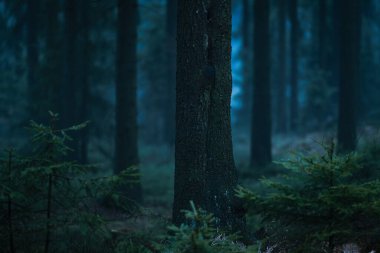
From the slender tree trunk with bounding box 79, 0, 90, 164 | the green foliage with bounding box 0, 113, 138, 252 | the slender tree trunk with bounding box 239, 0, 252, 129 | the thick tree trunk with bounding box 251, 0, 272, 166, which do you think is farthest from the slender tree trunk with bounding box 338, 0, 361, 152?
the slender tree trunk with bounding box 239, 0, 252, 129

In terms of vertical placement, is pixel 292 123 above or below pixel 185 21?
below

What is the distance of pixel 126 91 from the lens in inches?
500

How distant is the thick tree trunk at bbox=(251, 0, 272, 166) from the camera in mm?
17656

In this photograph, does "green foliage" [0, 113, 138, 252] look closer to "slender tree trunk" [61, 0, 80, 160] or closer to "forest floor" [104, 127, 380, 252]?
"forest floor" [104, 127, 380, 252]

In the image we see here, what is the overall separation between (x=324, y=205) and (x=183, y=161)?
7.97ft

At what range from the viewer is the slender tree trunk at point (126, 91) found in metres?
12.7

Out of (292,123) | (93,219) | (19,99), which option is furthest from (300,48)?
(93,219)

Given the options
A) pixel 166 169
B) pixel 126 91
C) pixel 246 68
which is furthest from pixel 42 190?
pixel 246 68

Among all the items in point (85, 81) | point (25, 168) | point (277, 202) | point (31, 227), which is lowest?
point (31, 227)

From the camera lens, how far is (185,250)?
15.1 ft

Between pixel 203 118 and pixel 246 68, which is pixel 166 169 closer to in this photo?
pixel 203 118

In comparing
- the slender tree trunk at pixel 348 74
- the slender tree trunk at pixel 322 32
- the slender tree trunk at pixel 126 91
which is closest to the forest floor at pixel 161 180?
the slender tree trunk at pixel 348 74

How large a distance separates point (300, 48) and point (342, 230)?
35.0 metres

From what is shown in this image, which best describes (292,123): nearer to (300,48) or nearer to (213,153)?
(300,48)
